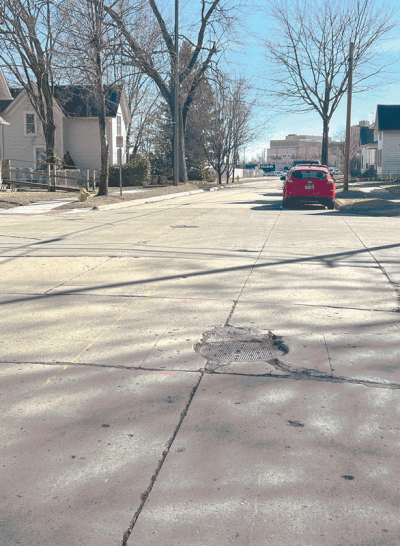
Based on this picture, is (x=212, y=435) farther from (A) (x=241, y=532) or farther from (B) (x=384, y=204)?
(B) (x=384, y=204)

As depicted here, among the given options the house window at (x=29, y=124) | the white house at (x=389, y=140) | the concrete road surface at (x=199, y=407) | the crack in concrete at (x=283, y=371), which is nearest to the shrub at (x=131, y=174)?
the house window at (x=29, y=124)

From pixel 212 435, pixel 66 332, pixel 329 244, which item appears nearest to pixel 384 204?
pixel 329 244

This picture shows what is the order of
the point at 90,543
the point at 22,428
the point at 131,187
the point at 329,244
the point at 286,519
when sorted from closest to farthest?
the point at 90,543 → the point at 286,519 → the point at 22,428 → the point at 329,244 → the point at 131,187

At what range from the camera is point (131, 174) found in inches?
1558

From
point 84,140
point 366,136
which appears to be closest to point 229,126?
point 84,140

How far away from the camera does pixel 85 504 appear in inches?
108

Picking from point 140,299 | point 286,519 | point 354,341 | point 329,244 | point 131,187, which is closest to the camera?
point 286,519

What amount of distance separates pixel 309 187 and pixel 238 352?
1763 centimetres

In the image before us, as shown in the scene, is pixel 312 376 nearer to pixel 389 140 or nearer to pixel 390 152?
pixel 390 152

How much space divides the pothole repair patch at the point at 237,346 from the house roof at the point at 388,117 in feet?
178

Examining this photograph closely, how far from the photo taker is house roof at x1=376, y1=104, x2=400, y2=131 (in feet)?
180

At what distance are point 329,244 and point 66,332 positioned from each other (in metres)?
7.29

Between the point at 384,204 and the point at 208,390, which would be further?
the point at 384,204

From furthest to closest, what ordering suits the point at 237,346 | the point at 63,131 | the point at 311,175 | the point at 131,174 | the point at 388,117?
1. the point at 388,117
2. the point at 63,131
3. the point at 131,174
4. the point at 311,175
5. the point at 237,346
